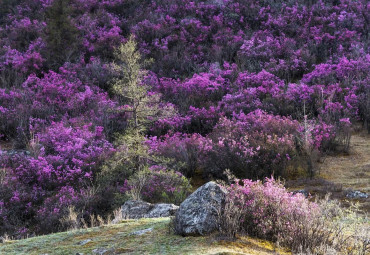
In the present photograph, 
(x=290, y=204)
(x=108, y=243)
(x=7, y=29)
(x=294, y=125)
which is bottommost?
(x=108, y=243)

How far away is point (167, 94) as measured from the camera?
47.7 feet

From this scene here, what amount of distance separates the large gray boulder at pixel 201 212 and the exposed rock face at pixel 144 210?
2.15 m

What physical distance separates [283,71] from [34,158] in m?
9.25

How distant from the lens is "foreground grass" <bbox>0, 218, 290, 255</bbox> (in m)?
3.59

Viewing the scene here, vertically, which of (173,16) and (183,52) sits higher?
(173,16)

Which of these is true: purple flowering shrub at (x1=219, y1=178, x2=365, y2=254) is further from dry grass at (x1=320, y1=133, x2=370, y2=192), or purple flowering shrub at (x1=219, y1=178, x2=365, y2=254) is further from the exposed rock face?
dry grass at (x1=320, y1=133, x2=370, y2=192)

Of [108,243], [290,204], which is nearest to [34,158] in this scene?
[108,243]

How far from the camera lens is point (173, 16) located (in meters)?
20.0

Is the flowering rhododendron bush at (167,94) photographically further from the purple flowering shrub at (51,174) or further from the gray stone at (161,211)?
the gray stone at (161,211)

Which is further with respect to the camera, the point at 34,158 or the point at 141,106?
the point at 34,158

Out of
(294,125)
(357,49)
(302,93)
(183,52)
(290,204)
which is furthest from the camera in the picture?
(183,52)

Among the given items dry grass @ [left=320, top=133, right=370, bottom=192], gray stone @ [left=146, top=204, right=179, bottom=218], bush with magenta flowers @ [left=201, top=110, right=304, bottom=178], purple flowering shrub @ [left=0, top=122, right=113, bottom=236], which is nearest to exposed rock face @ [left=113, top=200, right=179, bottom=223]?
gray stone @ [left=146, top=204, right=179, bottom=218]

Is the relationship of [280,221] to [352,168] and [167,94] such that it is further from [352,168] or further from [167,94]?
[167,94]

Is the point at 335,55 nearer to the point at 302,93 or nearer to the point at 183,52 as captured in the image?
the point at 302,93
